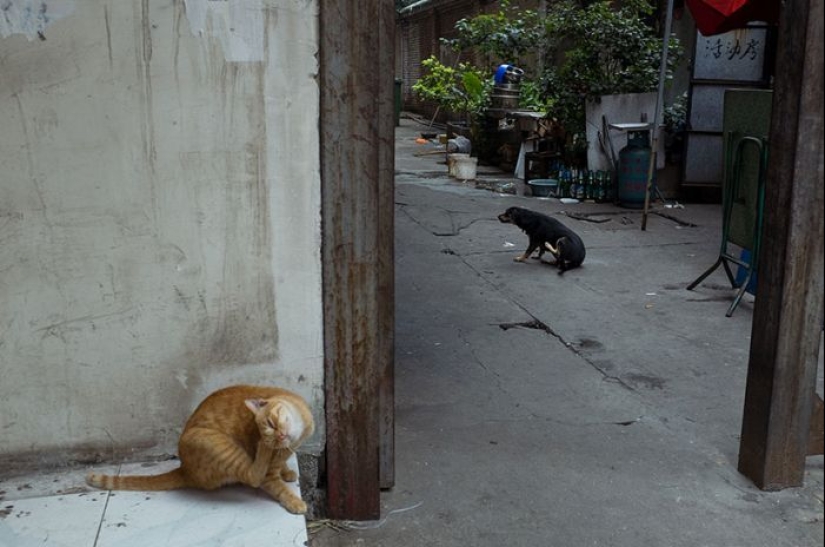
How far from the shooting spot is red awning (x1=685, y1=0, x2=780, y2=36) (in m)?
7.18

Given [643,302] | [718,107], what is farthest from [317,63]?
[718,107]

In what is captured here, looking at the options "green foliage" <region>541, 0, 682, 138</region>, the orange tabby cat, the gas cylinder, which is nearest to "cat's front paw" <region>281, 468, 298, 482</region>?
the orange tabby cat

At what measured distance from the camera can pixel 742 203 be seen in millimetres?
5891

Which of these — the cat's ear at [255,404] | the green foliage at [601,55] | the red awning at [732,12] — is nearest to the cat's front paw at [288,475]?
the cat's ear at [255,404]

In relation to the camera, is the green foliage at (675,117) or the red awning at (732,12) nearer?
the red awning at (732,12)

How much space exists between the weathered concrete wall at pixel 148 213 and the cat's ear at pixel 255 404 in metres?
0.26

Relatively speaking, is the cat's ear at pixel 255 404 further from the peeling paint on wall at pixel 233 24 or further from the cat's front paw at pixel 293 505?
the peeling paint on wall at pixel 233 24

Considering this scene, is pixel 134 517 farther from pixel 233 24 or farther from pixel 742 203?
pixel 742 203

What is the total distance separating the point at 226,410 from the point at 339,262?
65 cm

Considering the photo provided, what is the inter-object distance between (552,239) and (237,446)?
4.91 m

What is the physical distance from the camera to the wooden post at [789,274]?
118 inches

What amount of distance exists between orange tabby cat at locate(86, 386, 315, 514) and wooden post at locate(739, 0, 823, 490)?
6.30ft

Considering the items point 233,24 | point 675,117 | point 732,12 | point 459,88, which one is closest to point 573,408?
point 233,24

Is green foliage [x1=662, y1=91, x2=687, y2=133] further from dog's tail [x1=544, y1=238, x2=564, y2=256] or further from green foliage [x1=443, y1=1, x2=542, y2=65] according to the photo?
dog's tail [x1=544, y1=238, x2=564, y2=256]
